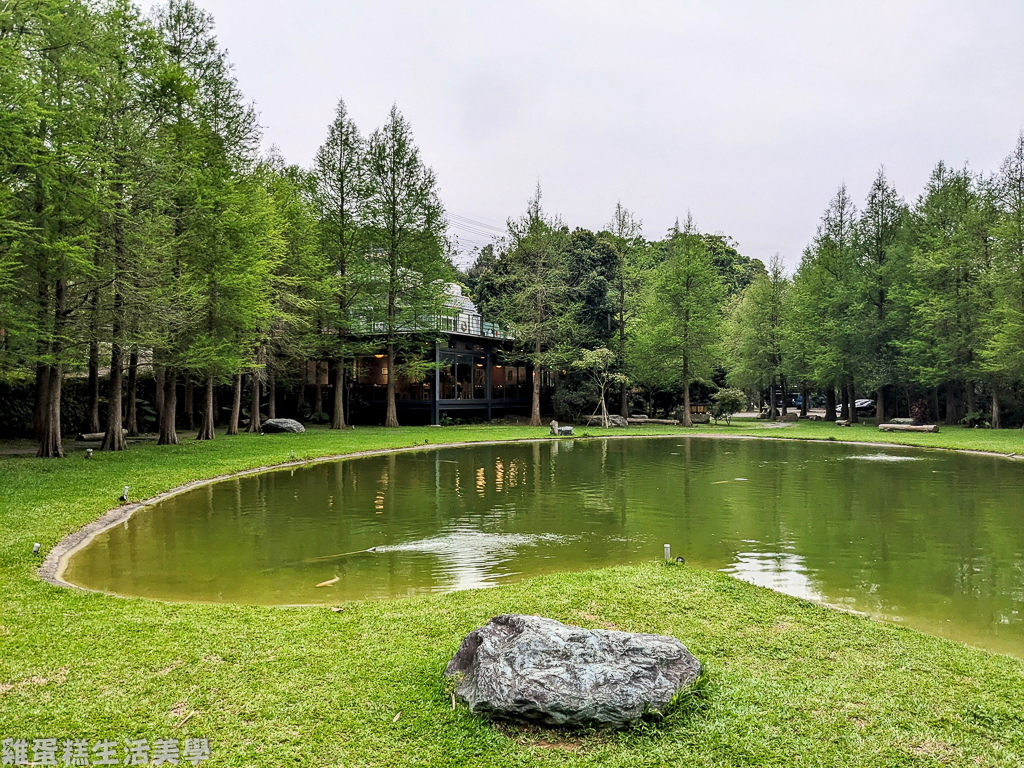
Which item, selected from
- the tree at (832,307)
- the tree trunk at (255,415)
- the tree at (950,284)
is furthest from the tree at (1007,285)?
the tree trunk at (255,415)

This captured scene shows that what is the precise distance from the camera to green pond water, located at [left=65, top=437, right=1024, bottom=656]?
661 centimetres

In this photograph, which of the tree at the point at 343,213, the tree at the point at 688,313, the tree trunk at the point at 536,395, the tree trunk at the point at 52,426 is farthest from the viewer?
the tree at the point at 688,313

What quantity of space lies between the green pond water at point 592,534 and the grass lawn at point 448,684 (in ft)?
3.03

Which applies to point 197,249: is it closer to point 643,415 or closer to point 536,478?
point 536,478

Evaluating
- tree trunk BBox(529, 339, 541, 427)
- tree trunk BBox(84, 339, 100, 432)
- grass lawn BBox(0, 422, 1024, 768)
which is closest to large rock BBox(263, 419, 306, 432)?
tree trunk BBox(84, 339, 100, 432)

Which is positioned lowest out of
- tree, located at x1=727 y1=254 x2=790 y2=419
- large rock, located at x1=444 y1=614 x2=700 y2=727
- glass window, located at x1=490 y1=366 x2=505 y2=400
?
large rock, located at x1=444 y1=614 x2=700 y2=727

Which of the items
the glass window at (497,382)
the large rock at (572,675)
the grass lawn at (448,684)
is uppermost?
the glass window at (497,382)

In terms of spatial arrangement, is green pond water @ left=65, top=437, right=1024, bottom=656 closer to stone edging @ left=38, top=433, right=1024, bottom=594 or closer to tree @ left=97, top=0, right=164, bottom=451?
stone edging @ left=38, top=433, right=1024, bottom=594

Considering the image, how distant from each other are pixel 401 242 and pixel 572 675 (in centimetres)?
2761

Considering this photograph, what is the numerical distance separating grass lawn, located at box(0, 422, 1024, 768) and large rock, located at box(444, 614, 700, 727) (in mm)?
106

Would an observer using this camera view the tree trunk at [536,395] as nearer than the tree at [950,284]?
No

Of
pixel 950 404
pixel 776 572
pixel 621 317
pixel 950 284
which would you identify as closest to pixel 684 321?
pixel 621 317

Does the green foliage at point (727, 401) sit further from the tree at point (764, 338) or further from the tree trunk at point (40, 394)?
the tree trunk at point (40, 394)

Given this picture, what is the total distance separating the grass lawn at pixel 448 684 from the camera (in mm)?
3230
